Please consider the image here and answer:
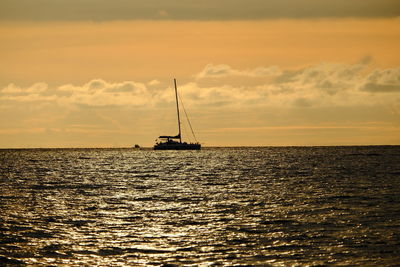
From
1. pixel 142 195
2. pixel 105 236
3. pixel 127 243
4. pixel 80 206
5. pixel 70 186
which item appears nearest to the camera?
pixel 127 243

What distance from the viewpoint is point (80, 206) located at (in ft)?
169

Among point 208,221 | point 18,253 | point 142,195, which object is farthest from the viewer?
point 142,195

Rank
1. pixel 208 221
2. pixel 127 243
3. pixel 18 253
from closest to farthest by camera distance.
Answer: pixel 18 253 < pixel 127 243 < pixel 208 221

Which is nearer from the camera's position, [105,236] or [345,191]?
[105,236]

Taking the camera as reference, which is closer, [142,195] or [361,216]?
[361,216]

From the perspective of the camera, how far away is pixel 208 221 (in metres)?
41.4

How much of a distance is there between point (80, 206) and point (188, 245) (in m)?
21.5

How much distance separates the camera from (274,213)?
45.5 m

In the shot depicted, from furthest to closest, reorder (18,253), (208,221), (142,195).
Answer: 1. (142,195)
2. (208,221)
3. (18,253)

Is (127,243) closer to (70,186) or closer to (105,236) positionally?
(105,236)

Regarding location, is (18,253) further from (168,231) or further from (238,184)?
(238,184)

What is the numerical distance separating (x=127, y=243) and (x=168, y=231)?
4632 mm

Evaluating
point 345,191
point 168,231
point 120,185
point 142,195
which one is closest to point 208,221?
point 168,231

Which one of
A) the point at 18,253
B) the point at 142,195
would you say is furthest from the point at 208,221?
the point at 142,195
